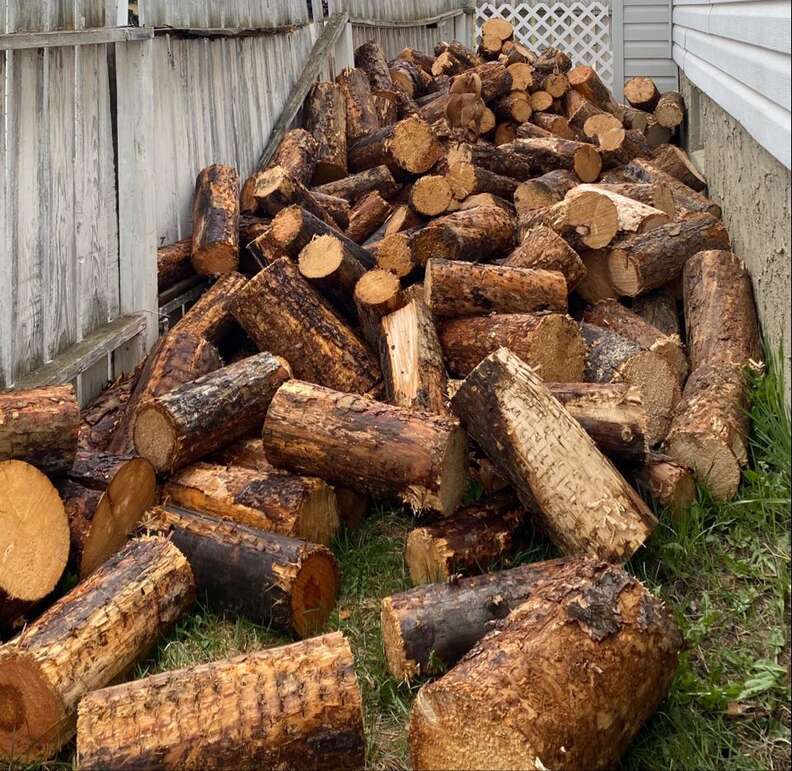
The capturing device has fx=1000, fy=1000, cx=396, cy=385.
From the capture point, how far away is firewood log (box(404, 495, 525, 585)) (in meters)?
3.80

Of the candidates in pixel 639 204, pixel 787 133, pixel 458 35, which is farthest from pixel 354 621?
pixel 458 35

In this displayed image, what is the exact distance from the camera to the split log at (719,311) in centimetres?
479

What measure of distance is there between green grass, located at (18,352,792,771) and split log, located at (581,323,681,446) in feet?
1.26

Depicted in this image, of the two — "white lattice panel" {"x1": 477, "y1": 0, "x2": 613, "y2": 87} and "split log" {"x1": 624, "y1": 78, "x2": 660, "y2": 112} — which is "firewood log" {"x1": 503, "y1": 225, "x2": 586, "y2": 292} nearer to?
"split log" {"x1": 624, "y1": 78, "x2": 660, "y2": 112}

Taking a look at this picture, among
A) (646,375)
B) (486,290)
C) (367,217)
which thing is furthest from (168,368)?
(367,217)

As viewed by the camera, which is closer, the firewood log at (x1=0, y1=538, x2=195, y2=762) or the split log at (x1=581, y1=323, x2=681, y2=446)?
the firewood log at (x1=0, y1=538, x2=195, y2=762)

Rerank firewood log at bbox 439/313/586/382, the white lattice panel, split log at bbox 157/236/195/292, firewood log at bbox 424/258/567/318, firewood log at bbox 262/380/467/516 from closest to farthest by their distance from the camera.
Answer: firewood log at bbox 262/380/467/516
firewood log at bbox 439/313/586/382
firewood log at bbox 424/258/567/318
split log at bbox 157/236/195/292
the white lattice panel

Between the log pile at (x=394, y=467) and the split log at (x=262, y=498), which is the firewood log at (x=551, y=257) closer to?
the log pile at (x=394, y=467)

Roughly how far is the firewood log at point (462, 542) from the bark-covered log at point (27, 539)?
133 centimetres

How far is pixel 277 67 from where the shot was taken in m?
7.67

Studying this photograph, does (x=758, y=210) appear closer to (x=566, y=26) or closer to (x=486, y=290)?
(x=486, y=290)

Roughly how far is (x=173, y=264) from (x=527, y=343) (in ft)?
7.56

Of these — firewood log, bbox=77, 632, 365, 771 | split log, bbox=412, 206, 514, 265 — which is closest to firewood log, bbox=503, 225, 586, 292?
split log, bbox=412, 206, 514, 265

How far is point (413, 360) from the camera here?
186 inches
